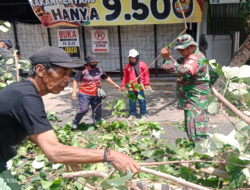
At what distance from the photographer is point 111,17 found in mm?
7883

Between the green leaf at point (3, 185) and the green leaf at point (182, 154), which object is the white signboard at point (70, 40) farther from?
the green leaf at point (3, 185)

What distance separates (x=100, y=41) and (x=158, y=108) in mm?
3370

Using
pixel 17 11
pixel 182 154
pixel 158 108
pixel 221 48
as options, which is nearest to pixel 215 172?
pixel 182 154

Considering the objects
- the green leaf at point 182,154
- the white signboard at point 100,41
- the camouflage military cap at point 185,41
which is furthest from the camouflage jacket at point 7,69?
the white signboard at point 100,41

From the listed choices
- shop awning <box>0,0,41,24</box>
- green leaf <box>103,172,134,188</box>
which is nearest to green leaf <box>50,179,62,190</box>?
green leaf <box>103,172,134,188</box>

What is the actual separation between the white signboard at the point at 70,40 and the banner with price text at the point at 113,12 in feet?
1.83

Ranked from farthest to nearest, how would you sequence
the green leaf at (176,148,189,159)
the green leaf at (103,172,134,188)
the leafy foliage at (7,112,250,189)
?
the green leaf at (176,148,189,159)
the leafy foliage at (7,112,250,189)
the green leaf at (103,172,134,188)

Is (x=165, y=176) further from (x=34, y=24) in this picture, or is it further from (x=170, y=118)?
(x=34, y=24)

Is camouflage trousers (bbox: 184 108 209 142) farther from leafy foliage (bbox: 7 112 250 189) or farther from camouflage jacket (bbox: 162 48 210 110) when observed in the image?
leafy foliage (bbox: 7 112 250 189)

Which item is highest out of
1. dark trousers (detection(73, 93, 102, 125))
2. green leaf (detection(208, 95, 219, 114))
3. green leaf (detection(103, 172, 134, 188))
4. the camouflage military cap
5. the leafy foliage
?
the camouflage military cap

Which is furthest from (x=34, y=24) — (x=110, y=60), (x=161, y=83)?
(x=161, y=83)

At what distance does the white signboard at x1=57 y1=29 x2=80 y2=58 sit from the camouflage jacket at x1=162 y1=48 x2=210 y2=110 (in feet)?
18.9

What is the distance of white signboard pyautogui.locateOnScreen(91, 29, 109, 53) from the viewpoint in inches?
347

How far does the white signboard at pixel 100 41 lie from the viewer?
28.9ft
